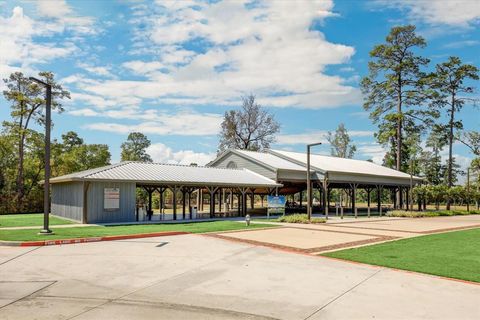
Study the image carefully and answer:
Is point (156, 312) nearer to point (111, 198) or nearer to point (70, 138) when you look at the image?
point (111, 198)

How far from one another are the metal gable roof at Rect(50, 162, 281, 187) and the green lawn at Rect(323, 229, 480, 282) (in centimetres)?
1497

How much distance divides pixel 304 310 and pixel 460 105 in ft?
175

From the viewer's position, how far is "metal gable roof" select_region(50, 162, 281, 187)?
81.1ft

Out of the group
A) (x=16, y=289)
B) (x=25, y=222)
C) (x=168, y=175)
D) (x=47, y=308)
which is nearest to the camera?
(x=47, y=308)

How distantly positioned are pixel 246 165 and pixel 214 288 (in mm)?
29348

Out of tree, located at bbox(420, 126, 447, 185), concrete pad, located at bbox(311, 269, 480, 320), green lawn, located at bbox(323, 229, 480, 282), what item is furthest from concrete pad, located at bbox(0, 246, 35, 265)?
tree, located at bbox(420, 126, 447, 185)

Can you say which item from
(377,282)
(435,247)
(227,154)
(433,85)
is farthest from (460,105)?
(377,282)

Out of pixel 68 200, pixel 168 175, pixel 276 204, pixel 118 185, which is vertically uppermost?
pixel 168 175

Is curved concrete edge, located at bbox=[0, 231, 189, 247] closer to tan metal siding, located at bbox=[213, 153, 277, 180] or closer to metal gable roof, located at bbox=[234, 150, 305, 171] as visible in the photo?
tan metal siding, located at bbox=[213, 153, 277, 180]

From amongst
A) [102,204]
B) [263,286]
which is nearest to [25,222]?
[102,204]

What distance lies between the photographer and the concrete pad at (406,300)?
681 cm

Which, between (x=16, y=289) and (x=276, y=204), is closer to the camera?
(x=16, y=289)

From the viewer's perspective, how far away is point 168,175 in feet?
91.8

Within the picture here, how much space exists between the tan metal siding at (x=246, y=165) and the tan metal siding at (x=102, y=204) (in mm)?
13433
